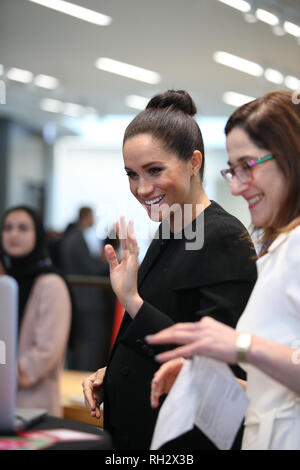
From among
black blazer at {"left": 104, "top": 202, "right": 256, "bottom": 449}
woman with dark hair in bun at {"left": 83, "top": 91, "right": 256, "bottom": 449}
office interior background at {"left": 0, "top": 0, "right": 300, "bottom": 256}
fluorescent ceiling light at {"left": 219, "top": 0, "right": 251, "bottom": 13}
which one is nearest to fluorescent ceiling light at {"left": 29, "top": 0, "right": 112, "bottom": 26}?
office interior background at {"left": 0, "top": 0, "right": 300, "bottom": 256}

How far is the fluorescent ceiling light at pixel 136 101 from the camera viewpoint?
9469 mm

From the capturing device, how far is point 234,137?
125 cm

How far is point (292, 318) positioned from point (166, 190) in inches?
20.2

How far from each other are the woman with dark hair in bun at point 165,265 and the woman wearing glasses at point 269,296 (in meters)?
0.19

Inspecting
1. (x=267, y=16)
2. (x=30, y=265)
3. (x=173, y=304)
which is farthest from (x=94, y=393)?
(x=267, y=16)

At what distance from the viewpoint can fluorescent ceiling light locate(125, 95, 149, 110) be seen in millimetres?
9469

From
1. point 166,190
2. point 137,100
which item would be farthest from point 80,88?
point 166,190

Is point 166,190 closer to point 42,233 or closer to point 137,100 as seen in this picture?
point 42,233

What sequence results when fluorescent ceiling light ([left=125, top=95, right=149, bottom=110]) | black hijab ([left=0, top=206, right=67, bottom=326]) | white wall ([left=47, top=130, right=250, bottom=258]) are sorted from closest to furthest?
black hijab ([left=0, top=206, right=67, bottom=326]) → fluorescent ceiling light ([left=125, top=95, right=149, bottom=110]) → white wall ([left=47, top=130, right=250, bottom=258])

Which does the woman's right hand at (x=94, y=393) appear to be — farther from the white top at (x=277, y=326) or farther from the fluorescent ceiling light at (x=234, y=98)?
the fluorescent ceiling light at (x=234, y=98)

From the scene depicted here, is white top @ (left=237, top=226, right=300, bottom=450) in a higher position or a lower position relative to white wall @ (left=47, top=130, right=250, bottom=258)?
lower

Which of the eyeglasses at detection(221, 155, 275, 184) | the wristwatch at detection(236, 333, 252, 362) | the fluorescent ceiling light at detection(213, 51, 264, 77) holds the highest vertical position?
the fluorescent ceiling light at detection(213, 51, 264, 77)

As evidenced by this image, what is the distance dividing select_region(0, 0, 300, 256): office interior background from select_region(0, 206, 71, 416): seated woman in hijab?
0.42m

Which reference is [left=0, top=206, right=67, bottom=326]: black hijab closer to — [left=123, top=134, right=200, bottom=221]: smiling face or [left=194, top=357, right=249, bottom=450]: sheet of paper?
[left=123, top=134, right=200, bottom=221]: smiling face
